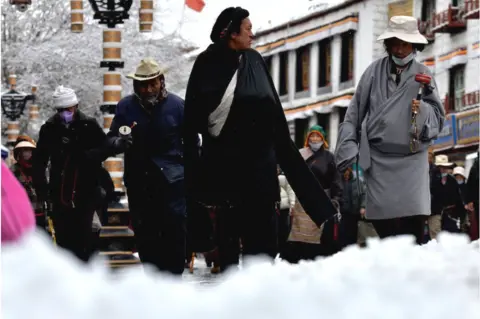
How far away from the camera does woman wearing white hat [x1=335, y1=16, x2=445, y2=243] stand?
27.0 ft

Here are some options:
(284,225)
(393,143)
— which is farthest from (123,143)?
(284,225)

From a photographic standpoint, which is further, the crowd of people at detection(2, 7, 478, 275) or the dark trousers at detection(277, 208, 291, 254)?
the dark trousers at detection(277, 208, 291, 254)

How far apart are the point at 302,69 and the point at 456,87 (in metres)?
17.0

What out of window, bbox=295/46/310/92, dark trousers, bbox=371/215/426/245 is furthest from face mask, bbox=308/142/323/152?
window, bbox=295/46/310/92

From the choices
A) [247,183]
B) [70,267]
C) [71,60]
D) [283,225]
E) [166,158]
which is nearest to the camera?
[70,267]

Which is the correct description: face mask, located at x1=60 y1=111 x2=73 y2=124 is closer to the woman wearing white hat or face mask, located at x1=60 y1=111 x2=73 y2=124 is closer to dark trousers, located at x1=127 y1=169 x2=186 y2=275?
dark trousers, located at x1=127 y1=169 x2=186 y2=275

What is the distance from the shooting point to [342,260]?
226 cm

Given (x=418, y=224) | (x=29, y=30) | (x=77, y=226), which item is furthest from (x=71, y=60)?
(x=418, y=224)

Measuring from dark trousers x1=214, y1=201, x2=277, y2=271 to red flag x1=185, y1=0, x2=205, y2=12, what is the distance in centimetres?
3070

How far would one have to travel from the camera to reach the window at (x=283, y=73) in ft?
228

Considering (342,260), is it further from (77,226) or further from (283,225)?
(283,225)

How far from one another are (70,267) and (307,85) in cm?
6556

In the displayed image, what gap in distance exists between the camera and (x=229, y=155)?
728 cm

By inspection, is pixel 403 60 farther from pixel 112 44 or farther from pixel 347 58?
pixel 347 58
